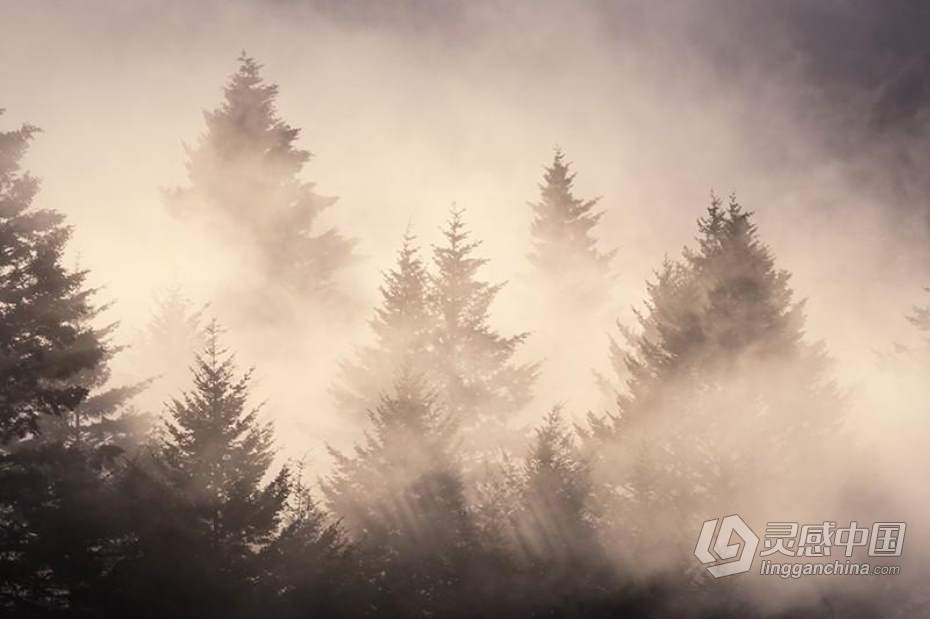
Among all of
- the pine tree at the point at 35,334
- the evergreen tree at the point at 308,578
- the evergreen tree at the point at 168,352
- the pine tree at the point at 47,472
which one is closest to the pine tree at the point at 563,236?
the evergreen tree at the point at 168,352

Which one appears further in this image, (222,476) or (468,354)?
(468,354)

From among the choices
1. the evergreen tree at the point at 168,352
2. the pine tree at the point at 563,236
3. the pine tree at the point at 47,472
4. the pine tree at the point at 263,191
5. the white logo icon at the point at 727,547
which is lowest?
the pine tree at the point at 47,472

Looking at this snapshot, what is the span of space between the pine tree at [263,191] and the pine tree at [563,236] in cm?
1078

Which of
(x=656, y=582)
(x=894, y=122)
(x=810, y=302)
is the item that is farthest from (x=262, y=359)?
(x=894, y=122)

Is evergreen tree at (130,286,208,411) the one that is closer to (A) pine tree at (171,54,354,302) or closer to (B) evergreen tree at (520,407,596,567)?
(A) pine tree at (171,54,354,302)

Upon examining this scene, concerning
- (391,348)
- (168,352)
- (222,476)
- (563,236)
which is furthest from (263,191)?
(222,476)

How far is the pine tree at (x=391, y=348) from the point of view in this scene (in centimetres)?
2652

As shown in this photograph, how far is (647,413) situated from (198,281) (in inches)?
1040

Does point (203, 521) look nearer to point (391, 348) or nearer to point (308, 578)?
point (308, 578)

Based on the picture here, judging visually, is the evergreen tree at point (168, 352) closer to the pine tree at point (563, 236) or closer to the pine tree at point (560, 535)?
the pine tree at point (563, 236)

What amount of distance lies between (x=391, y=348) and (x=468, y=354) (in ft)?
10.6

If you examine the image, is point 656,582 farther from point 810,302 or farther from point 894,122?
point 894,122

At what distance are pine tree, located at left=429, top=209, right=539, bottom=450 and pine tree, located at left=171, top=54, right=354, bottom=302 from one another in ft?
36.6

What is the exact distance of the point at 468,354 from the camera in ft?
92.5
